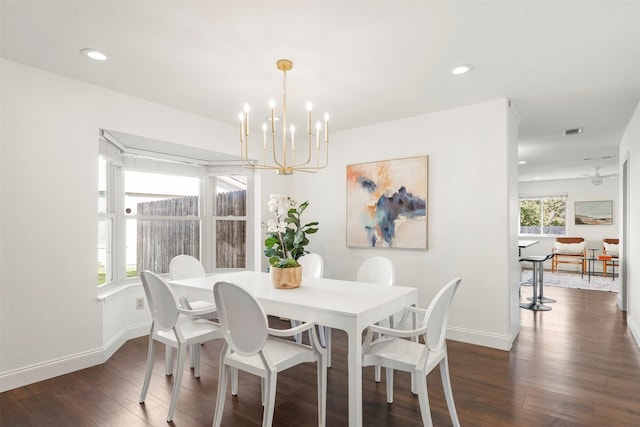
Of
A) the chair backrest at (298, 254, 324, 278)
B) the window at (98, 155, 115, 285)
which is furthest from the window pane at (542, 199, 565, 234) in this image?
the window at (98, 155, 115, 285)

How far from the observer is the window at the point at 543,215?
32.1 feet

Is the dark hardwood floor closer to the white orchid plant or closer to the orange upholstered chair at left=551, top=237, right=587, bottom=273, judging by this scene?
the white orchid plant

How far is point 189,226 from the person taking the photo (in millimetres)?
4793

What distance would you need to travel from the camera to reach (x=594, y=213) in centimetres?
921

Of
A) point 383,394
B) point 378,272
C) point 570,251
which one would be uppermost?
point 378,272

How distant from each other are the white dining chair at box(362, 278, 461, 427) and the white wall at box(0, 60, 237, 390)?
8.22ft

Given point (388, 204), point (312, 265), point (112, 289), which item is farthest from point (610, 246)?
point (112, 289)

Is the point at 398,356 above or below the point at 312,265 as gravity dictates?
below

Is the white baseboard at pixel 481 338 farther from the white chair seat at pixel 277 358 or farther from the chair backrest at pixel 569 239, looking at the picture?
the chair backrest at pixel 569 239

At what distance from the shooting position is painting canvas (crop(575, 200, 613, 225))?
9047mm

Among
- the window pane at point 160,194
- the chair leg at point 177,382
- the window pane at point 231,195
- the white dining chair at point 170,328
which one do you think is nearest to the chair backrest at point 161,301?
the white dining chair at point 170,328

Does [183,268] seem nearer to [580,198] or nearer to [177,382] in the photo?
[177,382]

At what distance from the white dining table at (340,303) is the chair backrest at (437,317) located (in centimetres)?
33

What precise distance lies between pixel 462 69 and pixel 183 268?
2956mm
